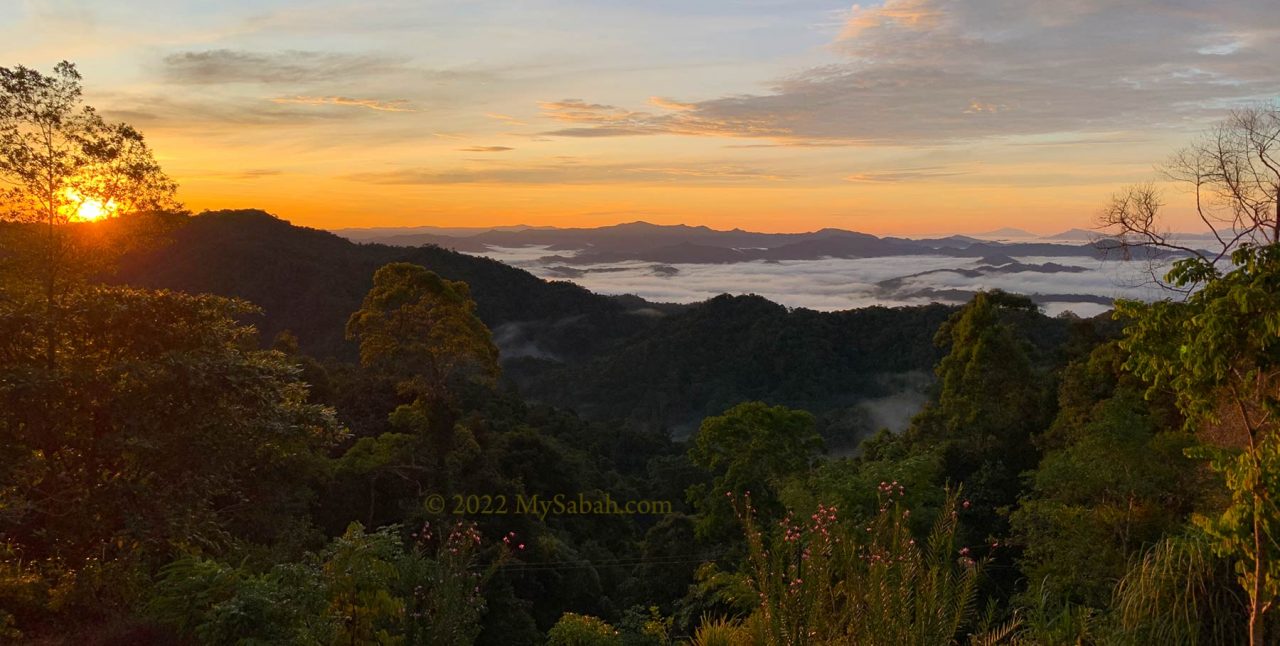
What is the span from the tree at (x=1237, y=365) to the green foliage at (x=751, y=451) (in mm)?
15135

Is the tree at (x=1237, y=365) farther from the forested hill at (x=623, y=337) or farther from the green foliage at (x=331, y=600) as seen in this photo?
the forested hill at (x=623, y=337)

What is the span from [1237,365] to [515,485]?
798 inches

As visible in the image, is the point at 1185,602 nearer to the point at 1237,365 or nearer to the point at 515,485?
the point at 1237,365

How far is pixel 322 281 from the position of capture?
78.1 m

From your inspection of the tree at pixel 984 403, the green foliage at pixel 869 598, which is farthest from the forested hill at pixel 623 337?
the green foliage at pixel 869 598

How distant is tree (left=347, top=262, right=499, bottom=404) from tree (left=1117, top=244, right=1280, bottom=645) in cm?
1891

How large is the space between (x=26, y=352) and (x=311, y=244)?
92.5 m

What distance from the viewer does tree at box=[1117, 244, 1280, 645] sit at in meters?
5.09

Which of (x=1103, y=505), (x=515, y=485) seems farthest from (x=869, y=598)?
(x=515, y=485)

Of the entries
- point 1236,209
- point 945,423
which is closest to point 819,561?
point 1236,209

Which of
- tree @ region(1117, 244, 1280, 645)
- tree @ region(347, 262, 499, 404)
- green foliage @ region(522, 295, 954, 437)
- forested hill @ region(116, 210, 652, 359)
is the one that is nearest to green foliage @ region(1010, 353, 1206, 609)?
tree @ region(1117, 244, 1280, 645)

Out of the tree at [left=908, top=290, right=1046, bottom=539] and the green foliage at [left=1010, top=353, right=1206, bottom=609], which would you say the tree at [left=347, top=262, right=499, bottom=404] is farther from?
the green foliage at [left=1010, top=353, right=1206, bottom=609]

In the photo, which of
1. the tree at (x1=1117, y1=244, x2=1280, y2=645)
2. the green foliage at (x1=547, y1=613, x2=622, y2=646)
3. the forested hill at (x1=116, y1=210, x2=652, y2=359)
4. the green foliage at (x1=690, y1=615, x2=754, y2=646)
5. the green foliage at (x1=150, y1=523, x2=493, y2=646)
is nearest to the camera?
the tree at (x1=1117, y1=244, x2=1280, y2=645)

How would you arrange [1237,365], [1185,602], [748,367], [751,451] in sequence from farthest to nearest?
1. [748,367]
2. [751,451]
3. [1185,602]
4. [1237,365]
